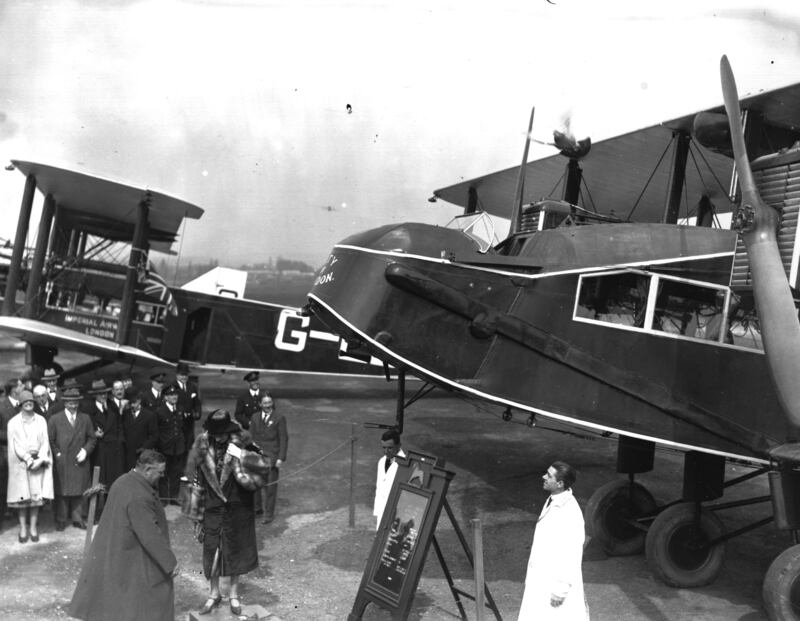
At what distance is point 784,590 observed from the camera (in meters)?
5.74

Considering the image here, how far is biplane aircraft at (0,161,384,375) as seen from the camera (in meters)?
14.2

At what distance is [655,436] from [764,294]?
2.06 meters

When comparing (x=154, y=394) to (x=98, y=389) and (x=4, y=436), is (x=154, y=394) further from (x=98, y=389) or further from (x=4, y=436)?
(x=4, y=436)

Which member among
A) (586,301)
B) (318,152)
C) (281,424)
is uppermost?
(318,152)

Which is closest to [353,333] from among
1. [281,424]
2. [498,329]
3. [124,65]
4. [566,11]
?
[498,329]

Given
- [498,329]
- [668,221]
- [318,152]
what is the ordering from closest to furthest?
[498,329] < [668,221] < [318,152]

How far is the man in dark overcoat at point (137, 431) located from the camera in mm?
8398

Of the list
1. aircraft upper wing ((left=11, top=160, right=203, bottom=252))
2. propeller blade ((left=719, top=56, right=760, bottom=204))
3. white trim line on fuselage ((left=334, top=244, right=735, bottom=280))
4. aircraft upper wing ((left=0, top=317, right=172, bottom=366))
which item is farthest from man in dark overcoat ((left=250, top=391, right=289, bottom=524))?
aircraft upper wing ((left=11, top=160, right=203, bottom=252))

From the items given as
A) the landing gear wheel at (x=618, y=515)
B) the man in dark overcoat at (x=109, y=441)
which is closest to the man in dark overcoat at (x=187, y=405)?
the man in dark overcoat at (x=109, y=441)

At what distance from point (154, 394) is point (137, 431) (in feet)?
3.53

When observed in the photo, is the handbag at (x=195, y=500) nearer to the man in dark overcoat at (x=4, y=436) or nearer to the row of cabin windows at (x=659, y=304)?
the man in dark overcoat at (x=4, y=436)

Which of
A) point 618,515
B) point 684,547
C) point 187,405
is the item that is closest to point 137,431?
point 187,405

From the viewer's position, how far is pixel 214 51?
26.9m

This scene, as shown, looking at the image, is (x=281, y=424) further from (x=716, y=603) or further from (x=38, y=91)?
(x=38, y=91)
